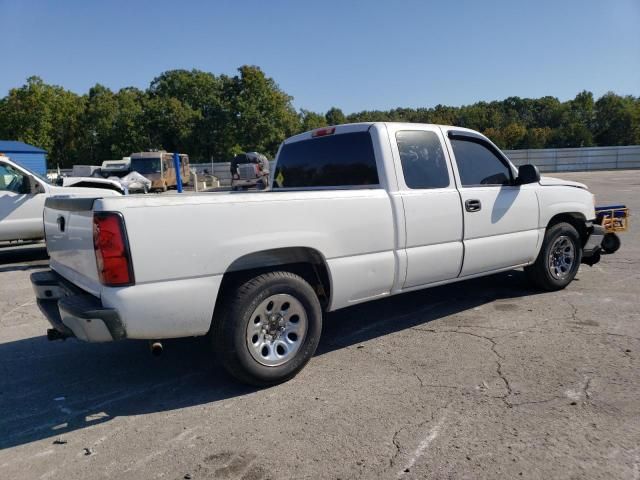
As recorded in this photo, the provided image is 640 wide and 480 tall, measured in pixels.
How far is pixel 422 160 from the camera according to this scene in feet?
15.6

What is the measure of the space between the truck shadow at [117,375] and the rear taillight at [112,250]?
1.01 metres

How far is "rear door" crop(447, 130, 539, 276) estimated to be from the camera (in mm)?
4941

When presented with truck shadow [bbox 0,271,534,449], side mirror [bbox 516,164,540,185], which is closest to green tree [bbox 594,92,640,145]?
side mirror [bbox 516,164,540,185]

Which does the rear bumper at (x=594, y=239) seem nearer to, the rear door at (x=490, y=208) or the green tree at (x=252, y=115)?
the rear door at (x=490, y=208)

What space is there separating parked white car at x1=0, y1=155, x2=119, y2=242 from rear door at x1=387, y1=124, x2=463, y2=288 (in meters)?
6.57

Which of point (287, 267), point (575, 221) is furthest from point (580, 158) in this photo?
point (287, 267)

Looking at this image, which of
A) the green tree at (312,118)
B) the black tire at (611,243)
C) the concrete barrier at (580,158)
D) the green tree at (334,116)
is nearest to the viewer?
the black tire at (611,243)

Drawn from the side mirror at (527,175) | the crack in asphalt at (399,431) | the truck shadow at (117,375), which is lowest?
the crack in asphalt at (399,431)

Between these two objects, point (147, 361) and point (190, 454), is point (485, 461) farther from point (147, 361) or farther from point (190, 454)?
point (147, 361)

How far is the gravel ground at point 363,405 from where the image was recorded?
9.17ft

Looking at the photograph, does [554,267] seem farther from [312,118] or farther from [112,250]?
[312,118]

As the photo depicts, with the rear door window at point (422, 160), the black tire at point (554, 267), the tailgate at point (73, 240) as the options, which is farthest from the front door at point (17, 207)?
the black tire at point (554, 267)

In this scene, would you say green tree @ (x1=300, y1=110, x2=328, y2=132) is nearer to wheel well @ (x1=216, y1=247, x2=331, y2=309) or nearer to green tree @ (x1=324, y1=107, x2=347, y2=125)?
green tree @ (x1=324, y1=107, x2=347, y2=125)

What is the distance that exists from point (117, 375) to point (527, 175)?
4.42 m
